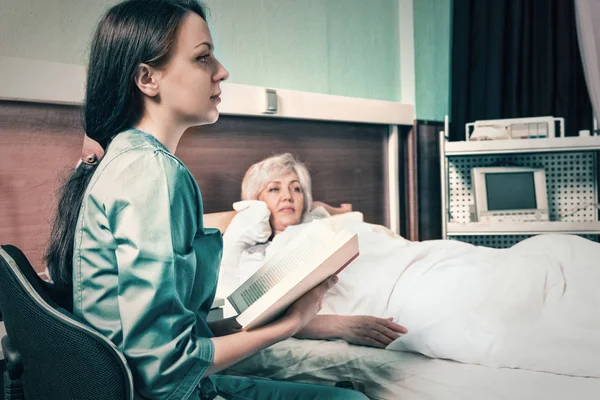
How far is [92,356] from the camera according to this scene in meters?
0.60

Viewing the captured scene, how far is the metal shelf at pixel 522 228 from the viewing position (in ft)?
7.82

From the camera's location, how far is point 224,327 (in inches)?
40.2

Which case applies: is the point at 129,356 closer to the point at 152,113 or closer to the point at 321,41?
the point at 152,113

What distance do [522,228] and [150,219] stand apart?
83.9 inches

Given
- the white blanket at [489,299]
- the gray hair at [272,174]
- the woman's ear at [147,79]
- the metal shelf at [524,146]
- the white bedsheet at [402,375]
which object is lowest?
the white bedsheet at [402,375]

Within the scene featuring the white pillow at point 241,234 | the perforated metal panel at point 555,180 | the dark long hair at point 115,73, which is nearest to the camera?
the dark long hair at point 115,73

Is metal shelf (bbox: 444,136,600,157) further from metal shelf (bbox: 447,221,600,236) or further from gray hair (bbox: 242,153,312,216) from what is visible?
gray hair (bbox: 242,153,312,216)

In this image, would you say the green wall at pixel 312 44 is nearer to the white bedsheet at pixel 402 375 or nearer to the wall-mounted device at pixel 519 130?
the wall-mounted device at pixel 519 130

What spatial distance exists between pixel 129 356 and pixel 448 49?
2.74m

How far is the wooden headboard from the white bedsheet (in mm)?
659

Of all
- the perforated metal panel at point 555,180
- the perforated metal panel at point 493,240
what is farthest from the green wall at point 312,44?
the perforated metal panel at point 493,240

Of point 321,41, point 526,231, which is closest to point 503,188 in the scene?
point 526,231

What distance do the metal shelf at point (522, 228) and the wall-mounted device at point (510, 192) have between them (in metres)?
0.08

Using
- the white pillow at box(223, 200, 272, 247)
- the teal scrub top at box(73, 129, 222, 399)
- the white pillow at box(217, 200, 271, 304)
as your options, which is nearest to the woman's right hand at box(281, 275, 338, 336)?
the teal scrub top at box(73, 129, 222, 399)
